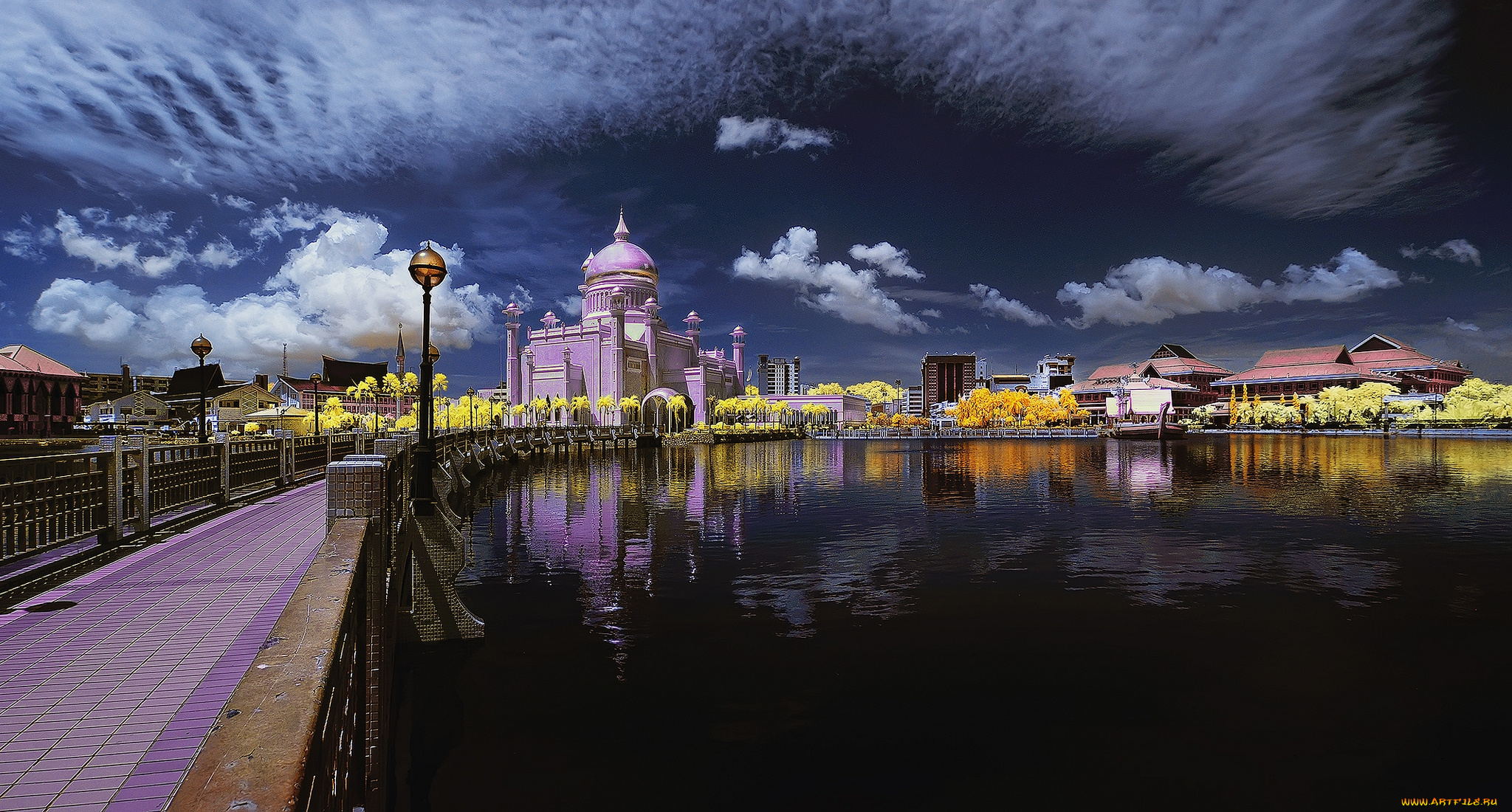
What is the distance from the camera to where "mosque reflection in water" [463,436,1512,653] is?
13.7 m

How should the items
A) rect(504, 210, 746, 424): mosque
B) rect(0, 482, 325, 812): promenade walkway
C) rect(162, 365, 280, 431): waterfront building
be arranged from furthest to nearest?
1. rect(504, 210, 746, 424): mosque
2. rect(162, 365, 280, 431): waterfront building
3. rect(0, 482, 325, 812): promenade walkway

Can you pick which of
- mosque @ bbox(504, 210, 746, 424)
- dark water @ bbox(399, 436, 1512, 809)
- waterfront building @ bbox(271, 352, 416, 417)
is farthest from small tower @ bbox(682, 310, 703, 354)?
dark water @ bbox(399, 436, 1512, 809)

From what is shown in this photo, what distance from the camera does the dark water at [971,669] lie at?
275 inches

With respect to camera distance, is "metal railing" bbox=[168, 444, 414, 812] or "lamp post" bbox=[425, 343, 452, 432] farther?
"lamp post" bbox=[425, 343, 452, 432]

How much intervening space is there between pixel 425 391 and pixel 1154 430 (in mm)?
106916

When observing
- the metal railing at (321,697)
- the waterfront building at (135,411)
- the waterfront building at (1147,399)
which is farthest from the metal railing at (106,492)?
the waterfront building at (1147,399)

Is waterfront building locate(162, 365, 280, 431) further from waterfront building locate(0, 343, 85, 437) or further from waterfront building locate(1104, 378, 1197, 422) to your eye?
waterfront building locate(1104, 378, 1197, 422)

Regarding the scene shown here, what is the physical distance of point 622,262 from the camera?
106m

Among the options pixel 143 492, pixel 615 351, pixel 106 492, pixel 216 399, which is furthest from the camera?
pixel 615 351

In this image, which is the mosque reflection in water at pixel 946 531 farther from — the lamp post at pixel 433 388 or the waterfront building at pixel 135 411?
the waterfront building at pixel 135 411

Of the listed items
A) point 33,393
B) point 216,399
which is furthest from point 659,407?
point 33,393

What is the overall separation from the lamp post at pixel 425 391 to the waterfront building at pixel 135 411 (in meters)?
48.3

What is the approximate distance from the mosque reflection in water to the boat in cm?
5789

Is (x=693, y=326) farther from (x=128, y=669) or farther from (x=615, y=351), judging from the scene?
(x=128, y=669)
